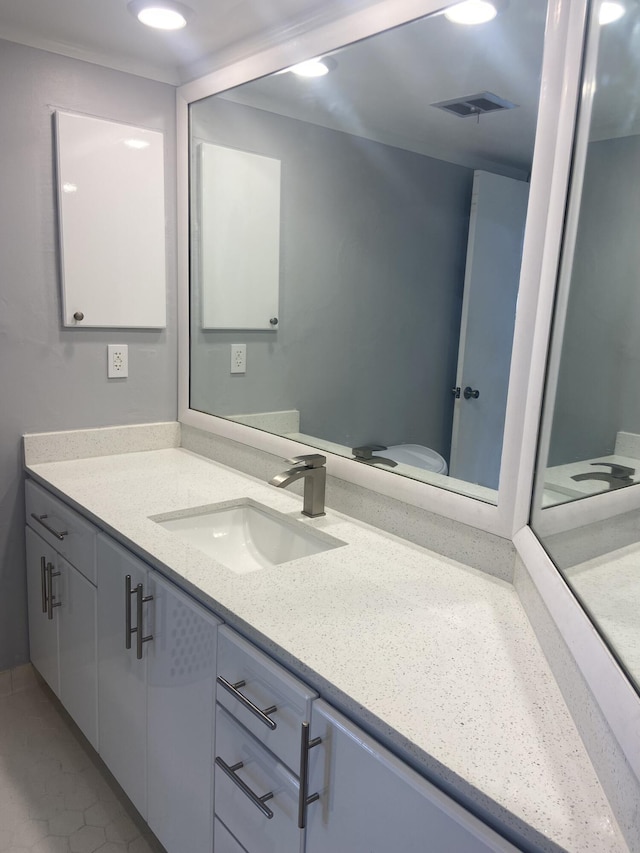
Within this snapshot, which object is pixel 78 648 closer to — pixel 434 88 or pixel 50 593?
pixel 50 593

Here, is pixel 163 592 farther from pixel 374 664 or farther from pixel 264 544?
pixel 374 664

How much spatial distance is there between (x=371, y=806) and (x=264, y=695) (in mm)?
278

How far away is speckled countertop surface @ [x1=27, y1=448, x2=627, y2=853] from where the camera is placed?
80 cm

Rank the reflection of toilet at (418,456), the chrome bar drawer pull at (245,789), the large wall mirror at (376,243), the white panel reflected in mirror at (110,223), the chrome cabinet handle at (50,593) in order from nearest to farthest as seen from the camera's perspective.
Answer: the chrome bar drawer pull at (245,789), the large wall mirror at (376,243), the reflection of toilet at (418,456), the chrome cabinet handle at (50,593), the white panel reflected in mirror at (110,223)

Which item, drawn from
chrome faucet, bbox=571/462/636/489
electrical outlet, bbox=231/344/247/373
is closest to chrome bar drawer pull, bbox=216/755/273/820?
chrome faucet, bbox=571/462/636/489

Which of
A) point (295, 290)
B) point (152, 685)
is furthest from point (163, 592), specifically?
point (295, 290)

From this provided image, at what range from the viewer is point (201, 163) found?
2.35 metres

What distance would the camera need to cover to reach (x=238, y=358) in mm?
2408

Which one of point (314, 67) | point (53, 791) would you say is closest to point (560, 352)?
point (314, 67)

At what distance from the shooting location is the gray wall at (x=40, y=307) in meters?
2.06

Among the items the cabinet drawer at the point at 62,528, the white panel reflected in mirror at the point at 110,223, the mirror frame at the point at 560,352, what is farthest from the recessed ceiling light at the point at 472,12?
the cabinet drawer at the point at 62,528

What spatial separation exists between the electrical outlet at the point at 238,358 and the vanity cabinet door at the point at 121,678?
89 cm

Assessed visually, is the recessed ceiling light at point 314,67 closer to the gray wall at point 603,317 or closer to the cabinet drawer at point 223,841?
the gray wall at point 603,317

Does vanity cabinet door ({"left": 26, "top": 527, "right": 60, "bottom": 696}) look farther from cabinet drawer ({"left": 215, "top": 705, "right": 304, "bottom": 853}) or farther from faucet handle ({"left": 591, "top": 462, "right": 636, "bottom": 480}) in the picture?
faucet handle ({"left": 591, "top": 462, "right": 636, "bottom": 480})
